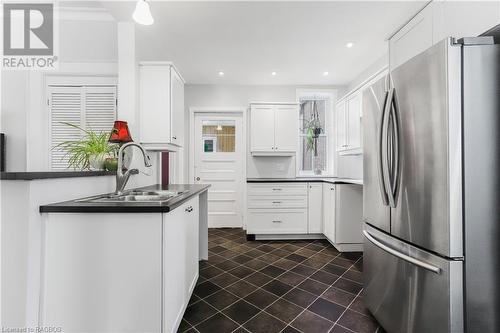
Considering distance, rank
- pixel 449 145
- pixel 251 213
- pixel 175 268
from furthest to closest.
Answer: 1. pixel 251 213
2. pixel 175 268
3. pixel 449 145

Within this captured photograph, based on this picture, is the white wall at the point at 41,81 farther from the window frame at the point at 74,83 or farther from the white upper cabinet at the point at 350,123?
the white upper cabinet at the point at 350,123

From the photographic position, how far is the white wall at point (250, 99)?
13.8ft

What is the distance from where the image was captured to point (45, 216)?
1240mm

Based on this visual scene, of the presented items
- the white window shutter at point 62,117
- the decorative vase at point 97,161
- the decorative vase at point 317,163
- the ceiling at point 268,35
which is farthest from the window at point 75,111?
the decorative vase at point 317,163

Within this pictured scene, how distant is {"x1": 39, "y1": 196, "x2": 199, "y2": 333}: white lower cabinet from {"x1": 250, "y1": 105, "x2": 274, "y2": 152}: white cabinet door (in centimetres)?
275

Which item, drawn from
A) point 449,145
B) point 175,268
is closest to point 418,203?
point 449,145

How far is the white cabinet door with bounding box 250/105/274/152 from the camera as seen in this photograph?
387 centimetres

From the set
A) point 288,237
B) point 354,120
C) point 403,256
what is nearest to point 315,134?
point 354,120

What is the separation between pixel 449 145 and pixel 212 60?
2922mm

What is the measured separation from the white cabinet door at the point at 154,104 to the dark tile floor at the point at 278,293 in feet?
5.13

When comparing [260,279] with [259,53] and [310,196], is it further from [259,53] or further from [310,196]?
[259,53]

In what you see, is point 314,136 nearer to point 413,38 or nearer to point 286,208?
point 286,208

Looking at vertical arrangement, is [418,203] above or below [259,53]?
below

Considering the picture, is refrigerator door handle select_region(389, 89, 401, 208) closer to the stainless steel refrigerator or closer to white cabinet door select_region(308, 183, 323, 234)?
the stainless steel refrigerator
